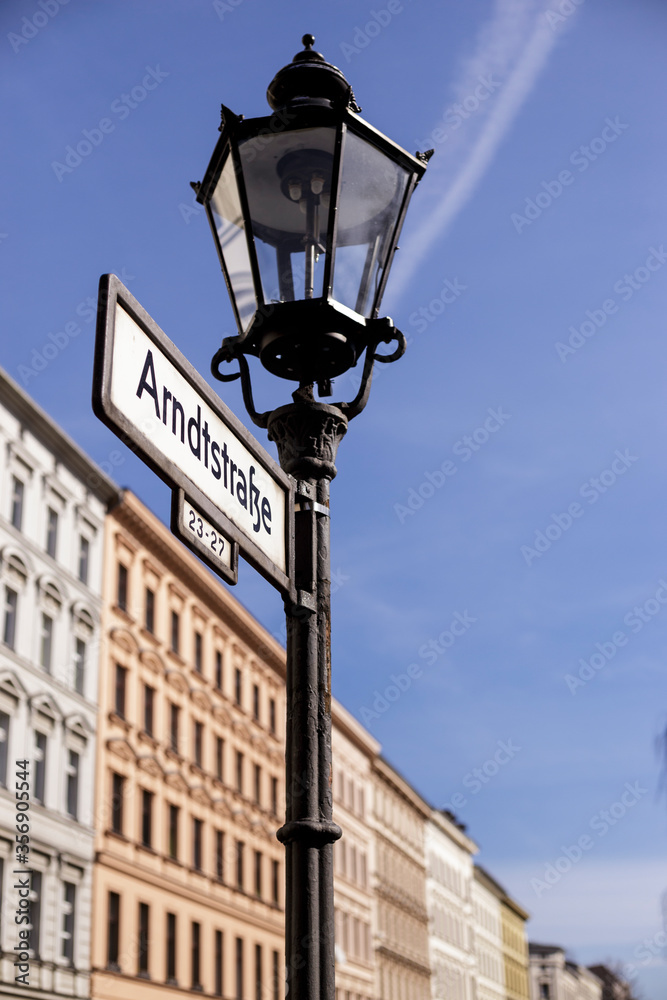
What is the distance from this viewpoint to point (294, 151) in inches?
152

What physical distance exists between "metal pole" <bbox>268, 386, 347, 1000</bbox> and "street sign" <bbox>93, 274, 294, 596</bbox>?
0.11 m

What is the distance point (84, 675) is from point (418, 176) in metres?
28.2

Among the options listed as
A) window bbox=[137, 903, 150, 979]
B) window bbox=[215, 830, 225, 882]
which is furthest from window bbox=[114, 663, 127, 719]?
window bbox=[215, 830, 225, 882]

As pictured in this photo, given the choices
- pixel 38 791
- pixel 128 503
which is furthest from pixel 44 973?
pixel 128 503

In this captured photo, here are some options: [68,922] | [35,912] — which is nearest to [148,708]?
[68,922]

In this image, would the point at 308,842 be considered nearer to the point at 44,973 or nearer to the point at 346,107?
the point at 346,107

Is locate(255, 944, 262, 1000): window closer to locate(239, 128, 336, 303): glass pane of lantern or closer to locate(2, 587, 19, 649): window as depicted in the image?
locate(2, 587, 19, 649): window

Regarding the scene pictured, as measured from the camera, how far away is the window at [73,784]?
29.5 metres

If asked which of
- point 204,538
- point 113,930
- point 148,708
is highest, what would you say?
point 148,708

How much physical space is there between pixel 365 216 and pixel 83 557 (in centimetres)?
2895

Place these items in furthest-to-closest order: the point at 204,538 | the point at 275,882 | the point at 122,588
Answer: the point at 275,882, the point at 122,588, the point at 204,538

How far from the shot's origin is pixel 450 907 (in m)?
77.1

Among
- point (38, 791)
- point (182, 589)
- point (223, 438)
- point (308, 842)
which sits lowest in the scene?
point (308, 842)

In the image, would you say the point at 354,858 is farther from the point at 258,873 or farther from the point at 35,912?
the point at 35,912
